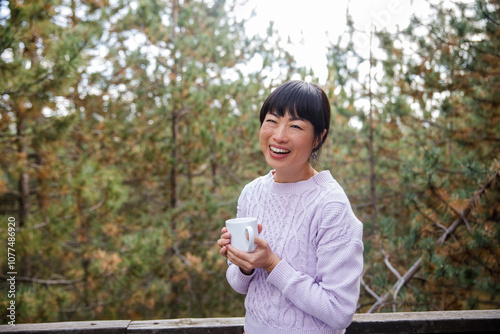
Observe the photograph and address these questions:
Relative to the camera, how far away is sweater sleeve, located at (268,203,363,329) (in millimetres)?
916

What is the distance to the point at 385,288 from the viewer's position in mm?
2199

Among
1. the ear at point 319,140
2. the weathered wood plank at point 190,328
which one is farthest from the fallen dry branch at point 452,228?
the ear at point 319,140

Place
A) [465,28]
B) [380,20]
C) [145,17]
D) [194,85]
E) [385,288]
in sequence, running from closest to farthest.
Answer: [385,288] → [465,28] → [380,20] → [145,17] → [194,85]

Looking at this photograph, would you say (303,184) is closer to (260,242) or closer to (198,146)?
(260,242)

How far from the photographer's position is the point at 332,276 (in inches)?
36.4

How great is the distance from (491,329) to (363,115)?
108 inches

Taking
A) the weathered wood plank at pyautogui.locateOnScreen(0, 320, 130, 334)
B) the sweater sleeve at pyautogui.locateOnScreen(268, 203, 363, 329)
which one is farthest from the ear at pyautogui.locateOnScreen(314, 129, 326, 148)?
the weathered wood plank at pyautogui.locateOnScreen(0, 320, 130, 334)

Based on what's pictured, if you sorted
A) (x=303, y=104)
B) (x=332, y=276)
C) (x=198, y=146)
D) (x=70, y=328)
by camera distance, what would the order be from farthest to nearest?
(x=198, y=146)
(x=70, y=328)
(x=303, y=104)
(x=332, y=276)

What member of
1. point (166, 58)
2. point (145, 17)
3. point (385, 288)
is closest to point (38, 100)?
point (145, 17)

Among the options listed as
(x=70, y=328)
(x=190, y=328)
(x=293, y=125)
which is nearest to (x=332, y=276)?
(x=293, y=125)

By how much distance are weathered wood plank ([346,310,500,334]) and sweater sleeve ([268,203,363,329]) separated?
580 millimetres

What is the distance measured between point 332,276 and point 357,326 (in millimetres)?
642

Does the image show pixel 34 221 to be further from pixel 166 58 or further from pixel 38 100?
pixel 166 58

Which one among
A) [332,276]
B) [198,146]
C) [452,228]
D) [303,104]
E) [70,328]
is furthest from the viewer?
[198,146]
